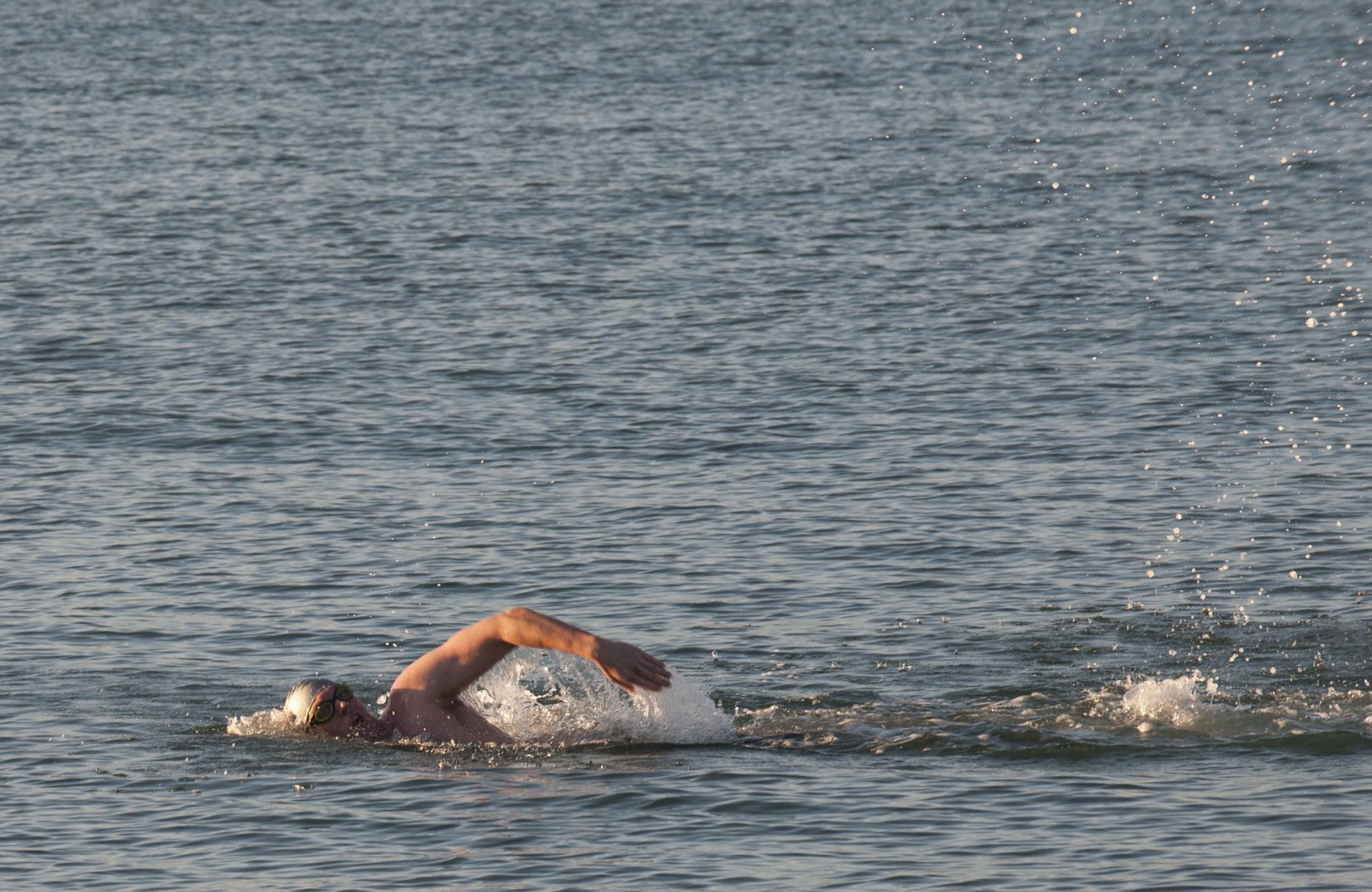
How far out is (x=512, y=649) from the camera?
14.7 m

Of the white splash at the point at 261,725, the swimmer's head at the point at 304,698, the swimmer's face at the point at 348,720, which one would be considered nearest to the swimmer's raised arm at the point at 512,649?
the swimmer's face at the point at 348,720

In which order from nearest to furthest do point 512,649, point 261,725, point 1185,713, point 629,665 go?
point 629,665, point 512,649, point 1185,713, point 261,725

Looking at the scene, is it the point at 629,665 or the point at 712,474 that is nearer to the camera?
the point at 629,665

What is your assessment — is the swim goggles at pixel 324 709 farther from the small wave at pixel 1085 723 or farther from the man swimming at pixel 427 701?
the small wave at pixel 1085 723

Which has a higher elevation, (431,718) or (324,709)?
(324,709)

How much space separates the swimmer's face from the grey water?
0.16 meters

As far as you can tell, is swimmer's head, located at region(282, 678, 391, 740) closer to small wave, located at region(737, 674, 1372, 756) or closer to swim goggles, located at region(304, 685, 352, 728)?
swim goggles, located at region(304, 685, 352, 728)

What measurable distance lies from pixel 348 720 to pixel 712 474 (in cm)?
867

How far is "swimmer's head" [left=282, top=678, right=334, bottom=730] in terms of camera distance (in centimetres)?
1494

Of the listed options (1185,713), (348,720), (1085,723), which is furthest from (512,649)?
(1185,713)

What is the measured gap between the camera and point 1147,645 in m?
17.7

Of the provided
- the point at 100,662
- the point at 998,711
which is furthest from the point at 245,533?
the point at 998,711

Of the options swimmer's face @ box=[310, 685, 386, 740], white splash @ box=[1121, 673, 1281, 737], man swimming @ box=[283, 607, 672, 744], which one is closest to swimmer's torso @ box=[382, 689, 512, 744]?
man swimming @ box=[283, 607, 672, 744]

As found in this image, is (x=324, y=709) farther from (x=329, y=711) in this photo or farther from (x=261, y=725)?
(x=261, y=725)
